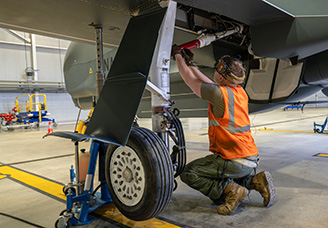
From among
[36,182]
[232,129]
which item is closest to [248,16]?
[232,129]

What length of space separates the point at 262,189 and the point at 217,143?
0.55 m

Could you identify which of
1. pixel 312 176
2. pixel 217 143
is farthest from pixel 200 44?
pixel 312 176

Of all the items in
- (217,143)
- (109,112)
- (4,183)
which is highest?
(109,112)

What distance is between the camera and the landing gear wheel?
187 centimetres

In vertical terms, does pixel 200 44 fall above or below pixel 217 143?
above

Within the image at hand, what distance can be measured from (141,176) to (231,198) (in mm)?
785

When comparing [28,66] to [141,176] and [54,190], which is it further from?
[141,176]

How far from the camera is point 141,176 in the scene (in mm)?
1938

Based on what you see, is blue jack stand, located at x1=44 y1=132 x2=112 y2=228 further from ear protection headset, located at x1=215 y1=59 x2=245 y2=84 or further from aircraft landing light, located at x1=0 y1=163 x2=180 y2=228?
ear protection headset, located at x1=215 y1=59 x2=245 y2=84

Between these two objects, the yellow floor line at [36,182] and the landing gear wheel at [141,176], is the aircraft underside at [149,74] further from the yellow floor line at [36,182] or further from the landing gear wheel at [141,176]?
the yellow floor line at [36,182]

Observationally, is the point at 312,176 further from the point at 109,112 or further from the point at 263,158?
the point at 109,112

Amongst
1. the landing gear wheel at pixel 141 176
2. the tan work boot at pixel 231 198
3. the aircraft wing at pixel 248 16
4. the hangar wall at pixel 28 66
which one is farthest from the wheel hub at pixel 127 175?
the hangar wall at pixel 28 66

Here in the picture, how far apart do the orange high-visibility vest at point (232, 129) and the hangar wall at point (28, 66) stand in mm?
16935

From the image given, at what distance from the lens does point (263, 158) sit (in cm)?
424
